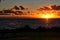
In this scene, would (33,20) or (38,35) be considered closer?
(38,35)

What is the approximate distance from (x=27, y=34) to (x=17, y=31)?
0.77 metres

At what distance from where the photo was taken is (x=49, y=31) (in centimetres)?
1531

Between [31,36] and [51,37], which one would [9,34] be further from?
[51,37]

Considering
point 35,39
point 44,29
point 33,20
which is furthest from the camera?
point 33,20

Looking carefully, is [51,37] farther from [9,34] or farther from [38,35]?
[9,34]

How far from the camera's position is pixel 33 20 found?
21.9 meters

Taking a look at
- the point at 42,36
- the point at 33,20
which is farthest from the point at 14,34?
the point at 33,20

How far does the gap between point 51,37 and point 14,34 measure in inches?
67.4

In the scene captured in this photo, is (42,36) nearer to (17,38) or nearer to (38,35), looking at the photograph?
(38,35)

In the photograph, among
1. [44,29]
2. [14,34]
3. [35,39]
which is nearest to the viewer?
[35,39]

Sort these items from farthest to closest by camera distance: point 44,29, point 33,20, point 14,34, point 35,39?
point 33,20 < point 44,29 < point 14,34 < point 35,39

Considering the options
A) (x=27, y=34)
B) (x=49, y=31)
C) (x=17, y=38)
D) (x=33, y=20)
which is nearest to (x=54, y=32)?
(x=49, y=31)

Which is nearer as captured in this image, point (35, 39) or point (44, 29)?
point (35, 39)

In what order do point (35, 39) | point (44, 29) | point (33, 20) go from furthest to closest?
point (33, 20), point (44, 29), point (35, 39)
